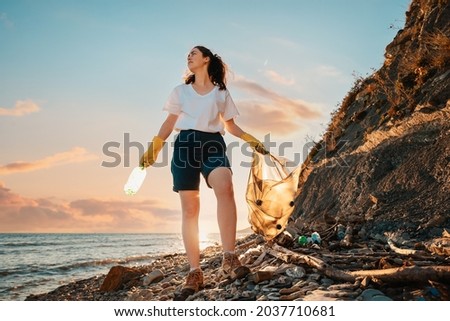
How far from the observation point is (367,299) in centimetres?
293

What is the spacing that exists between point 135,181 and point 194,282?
1.07 meters

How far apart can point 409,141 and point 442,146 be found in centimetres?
90

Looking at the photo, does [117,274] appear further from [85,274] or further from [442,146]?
[85,274]

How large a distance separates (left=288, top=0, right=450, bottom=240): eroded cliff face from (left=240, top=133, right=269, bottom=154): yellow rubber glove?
220 cm

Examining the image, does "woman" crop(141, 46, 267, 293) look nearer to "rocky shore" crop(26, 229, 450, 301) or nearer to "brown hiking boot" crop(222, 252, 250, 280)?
"brown hiking boot" crop(222, 252, 250, 280)

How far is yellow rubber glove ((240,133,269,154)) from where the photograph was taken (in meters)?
4.32

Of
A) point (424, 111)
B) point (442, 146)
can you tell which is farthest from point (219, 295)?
point (424, 111)

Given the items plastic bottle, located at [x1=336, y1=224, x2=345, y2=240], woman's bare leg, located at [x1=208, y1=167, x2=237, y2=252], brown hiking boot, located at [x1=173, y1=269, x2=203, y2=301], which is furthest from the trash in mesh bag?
plastic bottle, located at [x1=336, y1=224, x2=345, y2=240]

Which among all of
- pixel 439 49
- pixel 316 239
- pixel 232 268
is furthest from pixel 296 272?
pixel 439 49

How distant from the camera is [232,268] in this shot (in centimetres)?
402

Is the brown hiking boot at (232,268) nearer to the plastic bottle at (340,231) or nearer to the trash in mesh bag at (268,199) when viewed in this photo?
the trash in mesh bag at (268,199)

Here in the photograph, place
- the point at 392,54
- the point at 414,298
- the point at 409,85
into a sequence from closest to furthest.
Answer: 1. the point at 414,298
2. the point at 409,85
3. the point at 392,54

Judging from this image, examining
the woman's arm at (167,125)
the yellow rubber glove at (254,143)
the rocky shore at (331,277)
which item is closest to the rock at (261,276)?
the rocky shore at (331,277)

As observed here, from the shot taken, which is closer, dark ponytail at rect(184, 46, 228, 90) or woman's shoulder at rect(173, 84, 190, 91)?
woman's shoulder at rect(173, 84, 190, 91)
